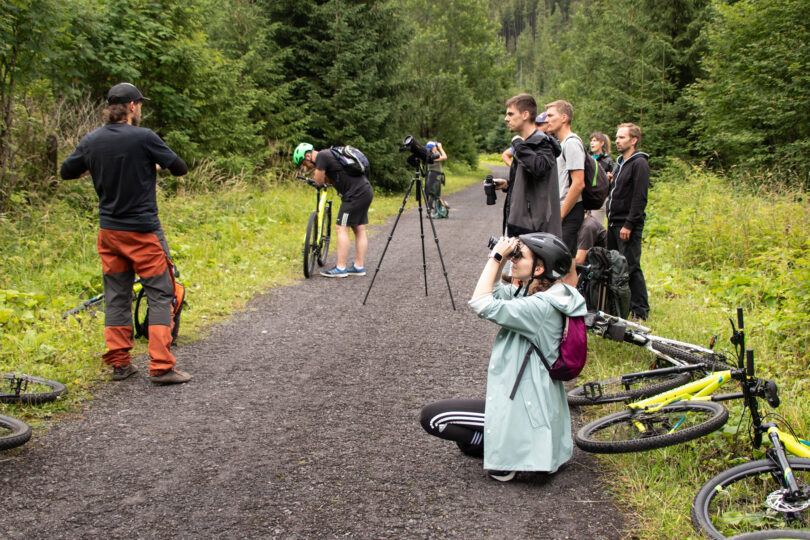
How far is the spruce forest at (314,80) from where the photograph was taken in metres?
9.30

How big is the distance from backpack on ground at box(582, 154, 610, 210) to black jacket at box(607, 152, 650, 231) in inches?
23.4

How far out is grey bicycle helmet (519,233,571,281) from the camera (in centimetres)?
333

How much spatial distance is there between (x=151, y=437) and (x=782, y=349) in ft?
17.2

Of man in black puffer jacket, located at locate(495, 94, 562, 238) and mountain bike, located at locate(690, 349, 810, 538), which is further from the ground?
man in black puffer jacket, located at locate(495, 94, 562, 238)

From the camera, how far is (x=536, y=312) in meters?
3.25

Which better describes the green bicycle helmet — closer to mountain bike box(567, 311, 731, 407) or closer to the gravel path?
the gravel path

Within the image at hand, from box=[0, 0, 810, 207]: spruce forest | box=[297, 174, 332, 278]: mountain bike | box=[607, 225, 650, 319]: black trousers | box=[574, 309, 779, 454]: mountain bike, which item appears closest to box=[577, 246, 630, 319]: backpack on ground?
box=[607, 225, 650, 319]: black trousers

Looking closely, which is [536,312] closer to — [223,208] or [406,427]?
[406,427]

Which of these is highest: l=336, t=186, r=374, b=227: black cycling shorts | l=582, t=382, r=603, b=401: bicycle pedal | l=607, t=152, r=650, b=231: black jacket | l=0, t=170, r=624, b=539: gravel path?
l=607, t=152, r=650, b=231: black jacket

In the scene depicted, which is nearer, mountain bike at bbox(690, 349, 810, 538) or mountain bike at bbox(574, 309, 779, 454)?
mountain bike at bbox(690, 349, 810, 538)

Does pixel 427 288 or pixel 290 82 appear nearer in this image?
pixel 427 288

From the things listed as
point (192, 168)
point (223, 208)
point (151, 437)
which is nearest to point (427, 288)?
point (151, 437)

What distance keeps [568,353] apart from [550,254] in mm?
559

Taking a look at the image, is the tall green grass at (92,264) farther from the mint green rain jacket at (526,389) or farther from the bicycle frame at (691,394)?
the bicycle frame at (691,394)
